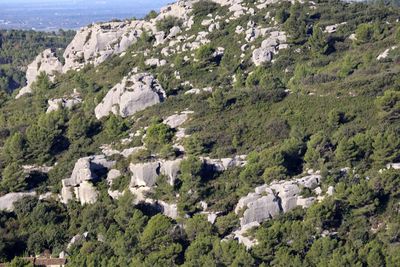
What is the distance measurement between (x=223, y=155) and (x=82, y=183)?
849 cm

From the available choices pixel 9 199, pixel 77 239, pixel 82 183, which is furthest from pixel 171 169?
pixel 9 199

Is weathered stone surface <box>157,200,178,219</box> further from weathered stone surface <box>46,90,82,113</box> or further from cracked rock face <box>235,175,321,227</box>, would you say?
weathered stone surface <box>46,90,82,113</box>

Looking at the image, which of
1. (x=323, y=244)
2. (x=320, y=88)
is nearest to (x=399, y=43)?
(x=320, y=88)

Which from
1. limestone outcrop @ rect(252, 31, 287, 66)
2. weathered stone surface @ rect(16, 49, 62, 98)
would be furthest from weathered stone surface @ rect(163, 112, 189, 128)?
weathered stone surface @ rect(16, 49, 62, 98)

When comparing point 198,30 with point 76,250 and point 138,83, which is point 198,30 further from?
point 76,250

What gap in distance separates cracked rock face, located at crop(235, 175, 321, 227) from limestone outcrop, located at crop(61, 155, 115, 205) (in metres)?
9.27

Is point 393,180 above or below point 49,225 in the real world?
above

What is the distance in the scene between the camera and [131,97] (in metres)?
46.6

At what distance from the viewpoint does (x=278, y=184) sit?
34.7 meters

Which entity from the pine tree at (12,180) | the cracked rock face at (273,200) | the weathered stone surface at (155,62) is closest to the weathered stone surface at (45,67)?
the weathered stone surface at (155,62)

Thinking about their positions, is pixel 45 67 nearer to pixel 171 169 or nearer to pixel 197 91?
pixel 197 91

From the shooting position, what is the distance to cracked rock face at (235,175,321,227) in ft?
108

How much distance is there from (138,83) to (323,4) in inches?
979

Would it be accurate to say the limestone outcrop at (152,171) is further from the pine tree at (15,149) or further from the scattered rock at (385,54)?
the scattered rock at (385,54)
